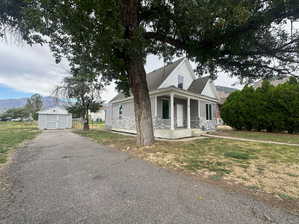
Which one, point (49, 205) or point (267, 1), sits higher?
point (267, 1)

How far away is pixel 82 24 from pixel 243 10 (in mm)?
4770

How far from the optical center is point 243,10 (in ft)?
13.0

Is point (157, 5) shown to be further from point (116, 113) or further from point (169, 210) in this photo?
point (116, 113)

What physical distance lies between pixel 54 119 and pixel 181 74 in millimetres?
17648

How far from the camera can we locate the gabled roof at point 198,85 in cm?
1408

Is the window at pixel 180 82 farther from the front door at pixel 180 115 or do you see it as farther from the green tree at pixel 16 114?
the green tree at pixel 16 114

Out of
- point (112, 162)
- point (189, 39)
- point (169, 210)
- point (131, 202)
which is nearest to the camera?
point (169, 210)

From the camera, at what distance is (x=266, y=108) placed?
1223 centimetres

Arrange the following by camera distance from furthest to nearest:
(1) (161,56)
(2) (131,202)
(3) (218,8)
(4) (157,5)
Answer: (1) (161,56)
(4) (157,5)
(3) (218,8)
(2) (131,202)

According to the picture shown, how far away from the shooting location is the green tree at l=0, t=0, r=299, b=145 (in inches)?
177

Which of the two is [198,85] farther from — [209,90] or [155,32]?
[155,32]

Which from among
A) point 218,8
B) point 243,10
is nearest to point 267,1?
point 243,10

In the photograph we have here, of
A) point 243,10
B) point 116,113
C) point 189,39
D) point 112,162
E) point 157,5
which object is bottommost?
point 112,162

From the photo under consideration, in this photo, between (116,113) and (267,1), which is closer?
(267,1)
